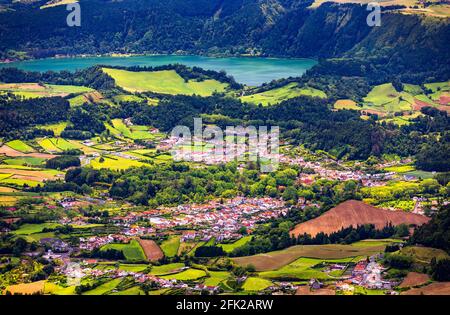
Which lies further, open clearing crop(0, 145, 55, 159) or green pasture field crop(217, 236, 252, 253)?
open clearing crop(0, 145, 55, 159)

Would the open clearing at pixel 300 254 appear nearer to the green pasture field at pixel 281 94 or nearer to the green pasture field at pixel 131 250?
the green pasture field at pixel 131 250

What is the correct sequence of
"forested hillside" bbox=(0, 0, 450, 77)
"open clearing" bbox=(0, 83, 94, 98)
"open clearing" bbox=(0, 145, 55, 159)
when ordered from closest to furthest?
"open clearing" bbox=(0, 145, 55, 159)
"open clearing" bbox=(0, 83, 94, 98)
"forested hillside" bbox=(0, 0, 450, 77)

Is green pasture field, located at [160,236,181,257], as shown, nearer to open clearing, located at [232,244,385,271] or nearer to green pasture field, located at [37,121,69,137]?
open clearing, located at [232,244,385,271]

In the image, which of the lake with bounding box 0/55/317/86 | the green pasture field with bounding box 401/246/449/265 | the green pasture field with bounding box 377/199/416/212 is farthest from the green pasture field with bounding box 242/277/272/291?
the lake with bounding box 0/55/317/86

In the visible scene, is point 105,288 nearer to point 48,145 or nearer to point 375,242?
point 375,242

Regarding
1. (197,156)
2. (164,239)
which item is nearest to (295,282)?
(164,239)
